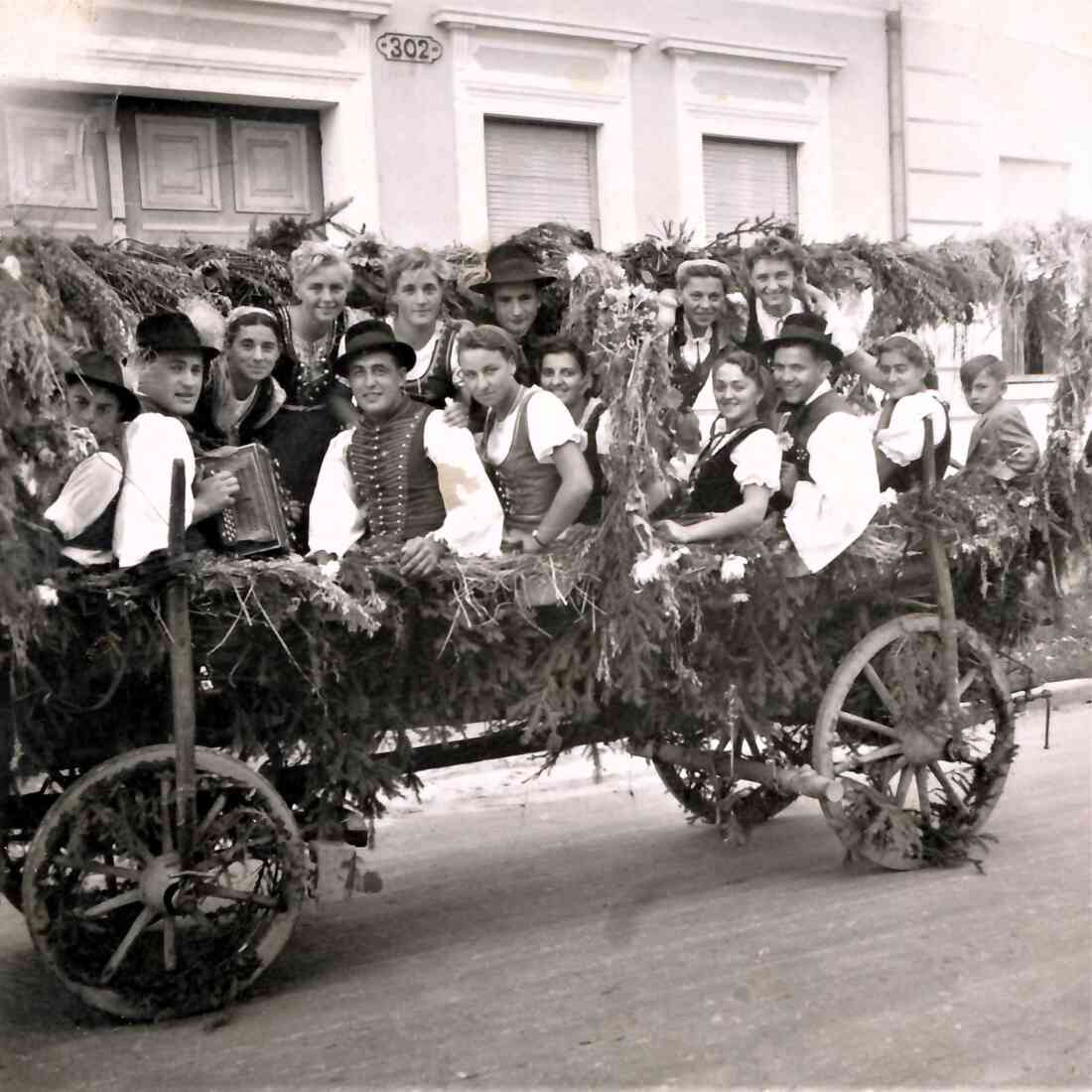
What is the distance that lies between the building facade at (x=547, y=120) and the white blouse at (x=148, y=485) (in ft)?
8.50

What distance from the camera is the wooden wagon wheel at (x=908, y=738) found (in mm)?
4395

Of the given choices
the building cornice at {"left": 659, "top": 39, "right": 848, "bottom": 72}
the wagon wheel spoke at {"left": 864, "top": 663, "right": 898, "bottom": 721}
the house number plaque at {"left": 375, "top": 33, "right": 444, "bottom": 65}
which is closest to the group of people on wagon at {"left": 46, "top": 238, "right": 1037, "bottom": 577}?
the wagon wheel spoke at {"left": 864, "top": 663, "right": 898, "bottom": 721}

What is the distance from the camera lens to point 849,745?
14.8 feet

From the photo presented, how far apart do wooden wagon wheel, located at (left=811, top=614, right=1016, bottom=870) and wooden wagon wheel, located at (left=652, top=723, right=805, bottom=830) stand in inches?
6.2

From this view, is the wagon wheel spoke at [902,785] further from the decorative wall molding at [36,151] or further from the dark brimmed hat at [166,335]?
the decorative wall molding at [36,151]

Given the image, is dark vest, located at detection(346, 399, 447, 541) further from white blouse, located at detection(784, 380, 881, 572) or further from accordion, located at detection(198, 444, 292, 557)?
white blouse, located at detection(784, 380, 881, 572)

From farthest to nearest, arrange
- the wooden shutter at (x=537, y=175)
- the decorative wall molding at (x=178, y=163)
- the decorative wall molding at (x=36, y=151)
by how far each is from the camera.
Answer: the wooden shutter at (x=537, y=175) → the decorative wall molding at (x=178, y=163) → the decorative wall molding at (x=36, y=151)

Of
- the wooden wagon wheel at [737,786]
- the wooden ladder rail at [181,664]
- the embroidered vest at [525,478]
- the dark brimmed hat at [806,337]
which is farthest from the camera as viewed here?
the dark brimmed hat at [806,337]

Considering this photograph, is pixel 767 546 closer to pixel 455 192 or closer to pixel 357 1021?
pixel 357 1021

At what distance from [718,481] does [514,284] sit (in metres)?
1.00

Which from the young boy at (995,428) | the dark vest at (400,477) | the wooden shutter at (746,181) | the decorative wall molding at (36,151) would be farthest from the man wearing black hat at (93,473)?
the wooden shutter at (746,181)

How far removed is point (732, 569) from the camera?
3.93m

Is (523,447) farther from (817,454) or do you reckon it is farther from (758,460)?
(817,454)

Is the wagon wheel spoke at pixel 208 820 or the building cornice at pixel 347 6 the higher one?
the building cornice at pixel 347 6
